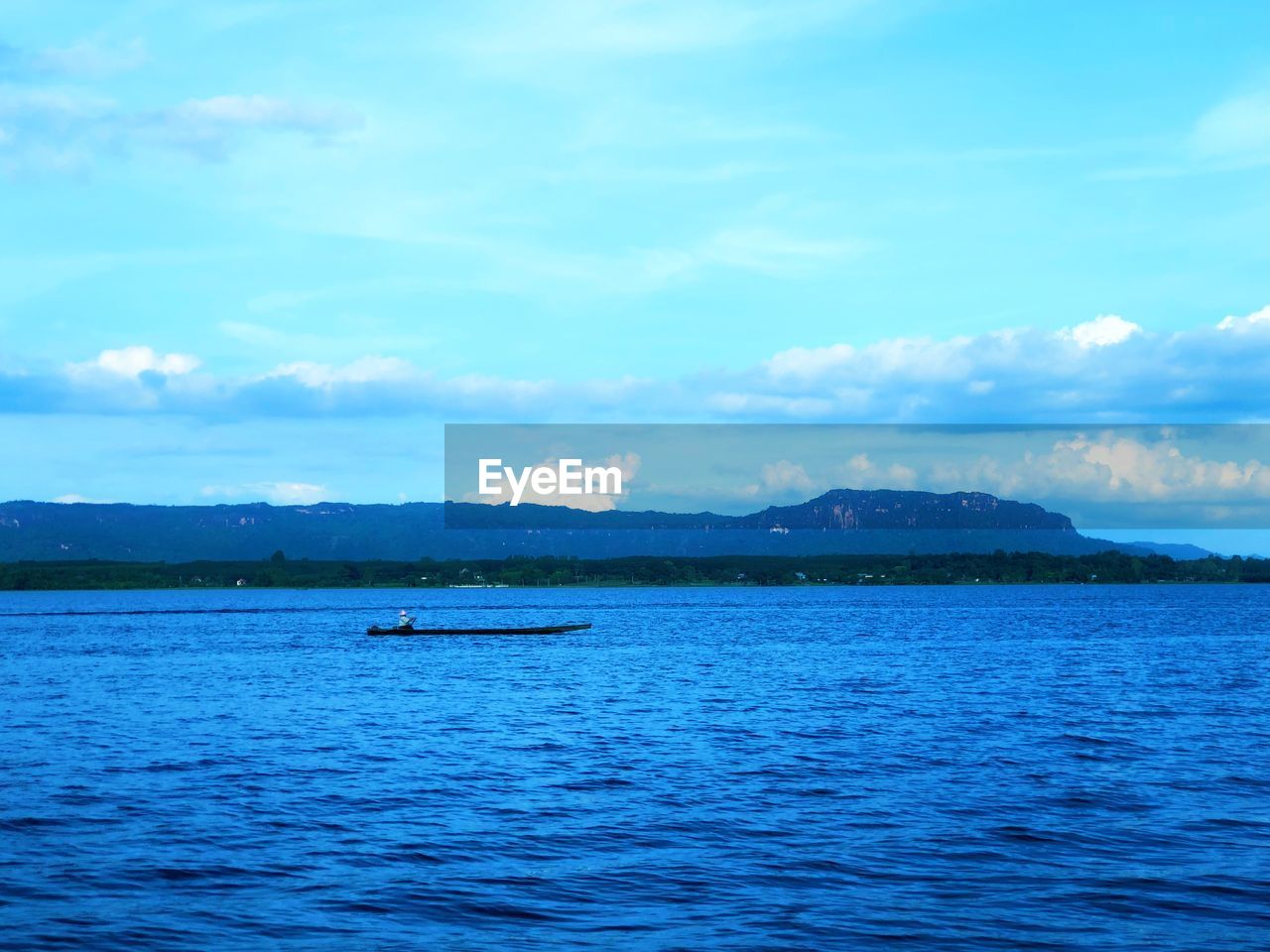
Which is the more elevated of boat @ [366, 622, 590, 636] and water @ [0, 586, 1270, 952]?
water @ [0, 586, 1270, 952]

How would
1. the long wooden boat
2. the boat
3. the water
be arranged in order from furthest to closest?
the long wooden boat < the boat < the water

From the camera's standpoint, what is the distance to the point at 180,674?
274 ft

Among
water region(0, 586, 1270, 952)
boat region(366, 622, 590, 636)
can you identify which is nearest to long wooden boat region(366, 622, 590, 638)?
boat region(366, 622, 590, 636)

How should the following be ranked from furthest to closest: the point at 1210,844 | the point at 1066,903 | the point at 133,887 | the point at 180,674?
the point at 180,674 < the point at 1210,844 < the point at 133,887 < the point at 1066,903

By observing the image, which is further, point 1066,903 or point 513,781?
point 513,781

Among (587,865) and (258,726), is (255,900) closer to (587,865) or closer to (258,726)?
(587,865)

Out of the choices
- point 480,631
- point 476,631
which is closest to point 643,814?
point 480,631

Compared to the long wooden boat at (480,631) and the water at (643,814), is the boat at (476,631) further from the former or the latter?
the water at (643,814)

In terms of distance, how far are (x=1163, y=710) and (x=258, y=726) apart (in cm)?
4020

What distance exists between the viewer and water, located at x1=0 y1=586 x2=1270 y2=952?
22.2m

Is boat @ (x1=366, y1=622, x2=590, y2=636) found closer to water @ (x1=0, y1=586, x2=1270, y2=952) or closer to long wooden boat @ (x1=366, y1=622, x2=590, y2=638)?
long wooden boat @ (x1=366, y1=622, x2=590, y2=638)

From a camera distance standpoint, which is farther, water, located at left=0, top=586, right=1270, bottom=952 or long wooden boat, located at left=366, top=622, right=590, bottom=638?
long wooden boat, located at left=366, top=622, right=590, bottom=638

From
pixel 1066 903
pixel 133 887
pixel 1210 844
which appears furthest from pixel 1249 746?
pixel 133 887

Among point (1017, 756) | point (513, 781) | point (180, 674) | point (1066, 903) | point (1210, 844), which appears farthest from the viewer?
point (180, 674)
